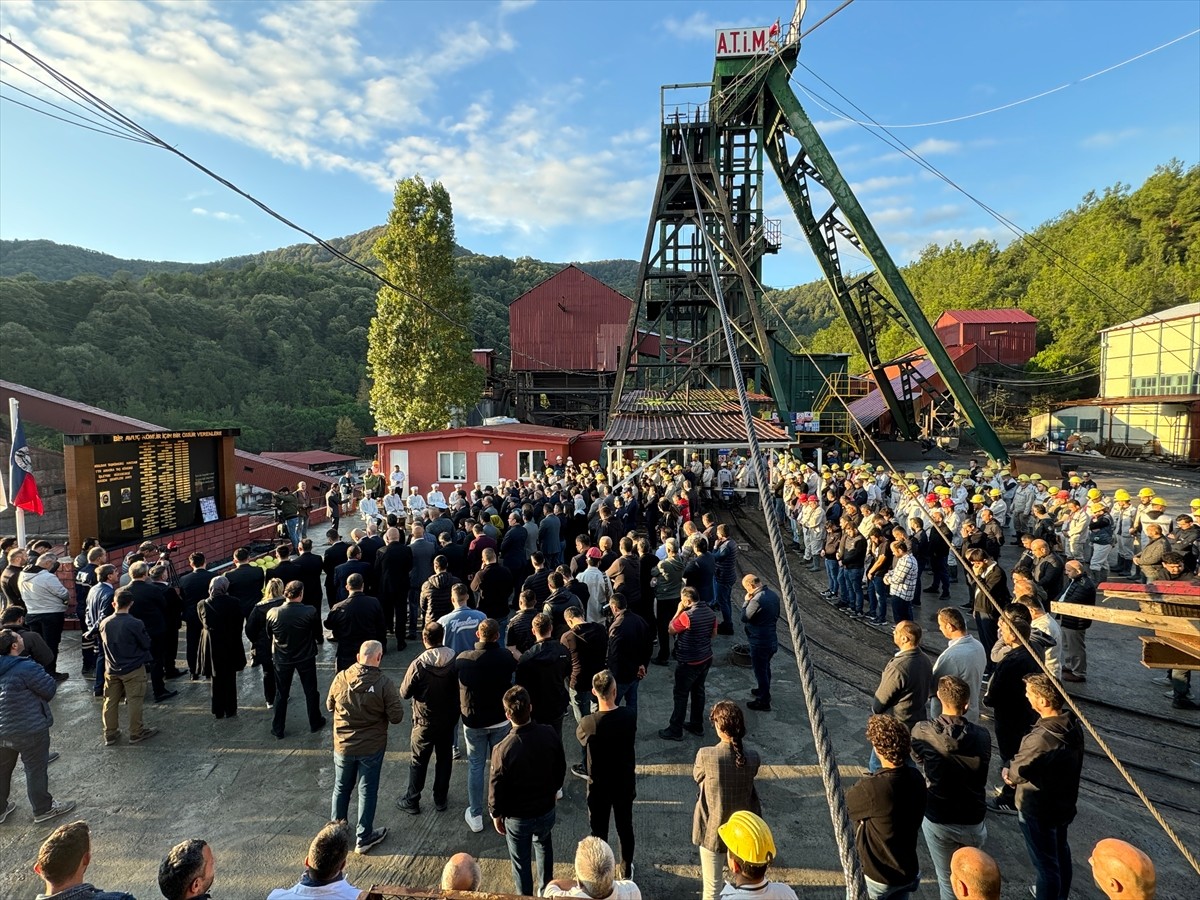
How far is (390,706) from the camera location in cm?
484

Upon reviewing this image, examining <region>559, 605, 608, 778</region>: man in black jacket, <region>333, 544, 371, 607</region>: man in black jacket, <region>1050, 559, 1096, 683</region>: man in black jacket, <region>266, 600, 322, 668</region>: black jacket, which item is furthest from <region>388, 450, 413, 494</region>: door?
<region>1050, 559, 1096, 683</region>: man in black jacket

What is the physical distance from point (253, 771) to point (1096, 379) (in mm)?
55460

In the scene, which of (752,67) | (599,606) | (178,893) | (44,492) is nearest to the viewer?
(178,893)

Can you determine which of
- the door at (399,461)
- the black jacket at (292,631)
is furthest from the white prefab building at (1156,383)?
the black jacket at (292,631)

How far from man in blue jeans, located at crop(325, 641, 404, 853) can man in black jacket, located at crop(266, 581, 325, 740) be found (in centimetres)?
172

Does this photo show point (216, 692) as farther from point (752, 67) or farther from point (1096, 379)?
point (1096, 379)

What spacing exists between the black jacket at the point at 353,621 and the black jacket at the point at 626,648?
2952 mm

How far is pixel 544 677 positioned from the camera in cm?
523

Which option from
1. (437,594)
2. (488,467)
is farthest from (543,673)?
(488,467)

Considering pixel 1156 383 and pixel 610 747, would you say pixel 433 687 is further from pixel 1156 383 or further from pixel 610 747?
pixel 1156 383

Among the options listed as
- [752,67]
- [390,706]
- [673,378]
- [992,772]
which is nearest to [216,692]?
[390,706]

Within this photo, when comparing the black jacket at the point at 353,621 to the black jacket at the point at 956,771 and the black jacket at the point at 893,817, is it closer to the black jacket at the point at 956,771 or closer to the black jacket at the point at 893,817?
the black jacket at the point at 893,817

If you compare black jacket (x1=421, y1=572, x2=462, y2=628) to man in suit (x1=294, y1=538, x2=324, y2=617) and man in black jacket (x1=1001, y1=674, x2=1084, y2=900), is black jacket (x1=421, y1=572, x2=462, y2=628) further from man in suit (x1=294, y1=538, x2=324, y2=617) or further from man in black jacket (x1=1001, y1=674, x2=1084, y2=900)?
man in black jacket (x1=1001, y1=674, x2=1084, y2=900)

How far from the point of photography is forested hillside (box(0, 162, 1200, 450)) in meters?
45.3
